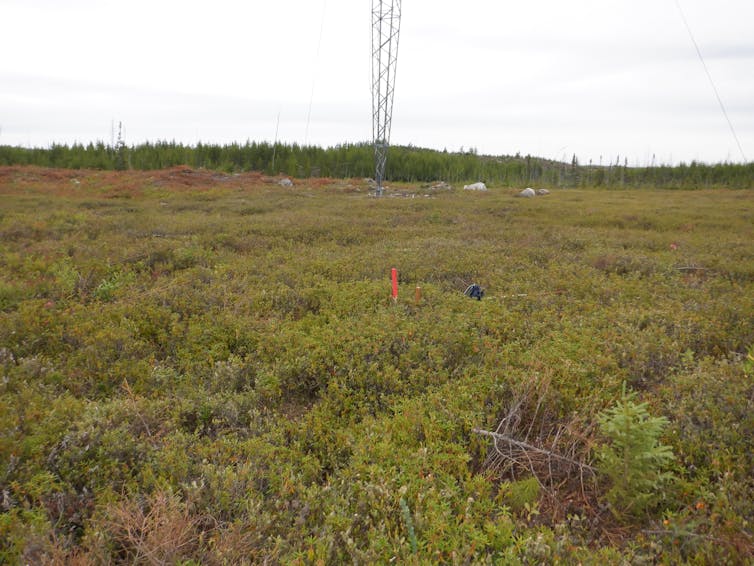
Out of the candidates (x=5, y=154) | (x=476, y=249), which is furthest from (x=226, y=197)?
(x=5, y=154)

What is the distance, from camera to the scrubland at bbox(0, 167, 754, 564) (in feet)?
11.3

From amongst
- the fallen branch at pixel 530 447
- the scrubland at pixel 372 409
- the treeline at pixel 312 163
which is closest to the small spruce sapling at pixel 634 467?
the scrubland at pixel 372 409

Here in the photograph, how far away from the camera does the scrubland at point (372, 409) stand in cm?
343

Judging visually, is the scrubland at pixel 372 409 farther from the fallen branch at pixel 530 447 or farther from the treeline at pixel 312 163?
the treeline at pixel 312 163

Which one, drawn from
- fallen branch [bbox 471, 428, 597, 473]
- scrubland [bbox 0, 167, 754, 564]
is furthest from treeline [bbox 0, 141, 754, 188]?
fallen branch [bbox 471, 428, 597, 473]

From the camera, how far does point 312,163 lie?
55938 millimetres

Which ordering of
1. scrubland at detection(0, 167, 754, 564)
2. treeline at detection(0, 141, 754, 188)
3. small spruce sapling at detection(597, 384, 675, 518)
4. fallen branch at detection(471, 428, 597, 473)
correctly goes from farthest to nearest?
treeline at detection(0, 141, 754, 188)
fallen branch at detection(471, 428, 597, 473)
small spruce sapling at detection(597, 384, 675, 518)
scrubland at detection(0, 167, 754, 564)

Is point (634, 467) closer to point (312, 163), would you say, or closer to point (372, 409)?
point (372, 409)

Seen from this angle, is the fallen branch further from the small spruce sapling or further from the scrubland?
the small spruce sapling

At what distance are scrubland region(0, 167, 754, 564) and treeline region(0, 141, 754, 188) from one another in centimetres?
4253

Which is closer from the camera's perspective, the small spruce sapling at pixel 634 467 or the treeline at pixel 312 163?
the small spruce sapling at pixel 634 467

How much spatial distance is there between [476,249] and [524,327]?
5.69 meters

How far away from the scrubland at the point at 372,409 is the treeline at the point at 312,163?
42.5 m

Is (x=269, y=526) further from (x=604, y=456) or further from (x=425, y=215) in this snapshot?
(x=425, y=215)
